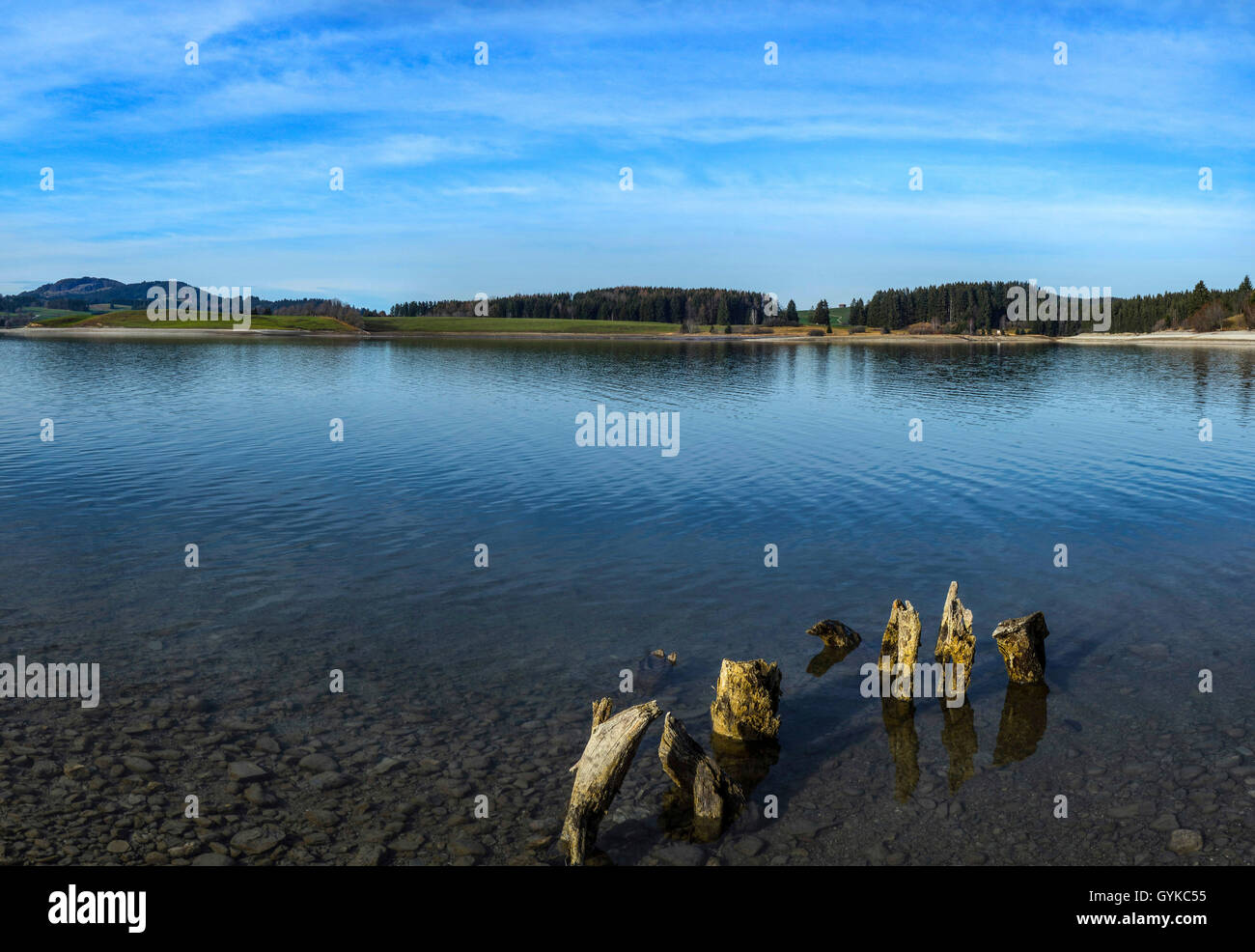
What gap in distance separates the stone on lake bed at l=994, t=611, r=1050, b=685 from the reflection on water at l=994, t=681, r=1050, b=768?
8.7 inches

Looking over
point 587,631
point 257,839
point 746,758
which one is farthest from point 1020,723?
point 257,839

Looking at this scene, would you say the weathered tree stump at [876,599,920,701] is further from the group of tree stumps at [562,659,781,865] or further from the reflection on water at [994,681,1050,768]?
the group of tree stumps at [562,659,781,865]

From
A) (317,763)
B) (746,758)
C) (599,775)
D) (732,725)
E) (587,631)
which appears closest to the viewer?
(599,775)

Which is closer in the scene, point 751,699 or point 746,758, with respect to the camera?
point 746,758

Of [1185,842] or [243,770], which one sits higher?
[243,770]

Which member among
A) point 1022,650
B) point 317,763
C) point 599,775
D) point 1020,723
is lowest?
point 1020,723

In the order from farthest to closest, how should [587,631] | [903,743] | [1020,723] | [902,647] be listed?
[587,631], [902,647], [1020,723], [903,743]

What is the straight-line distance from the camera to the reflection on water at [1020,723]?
16.4 meters

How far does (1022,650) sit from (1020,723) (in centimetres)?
226

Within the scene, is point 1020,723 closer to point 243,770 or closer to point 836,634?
point 836,634

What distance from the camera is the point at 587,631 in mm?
22141
